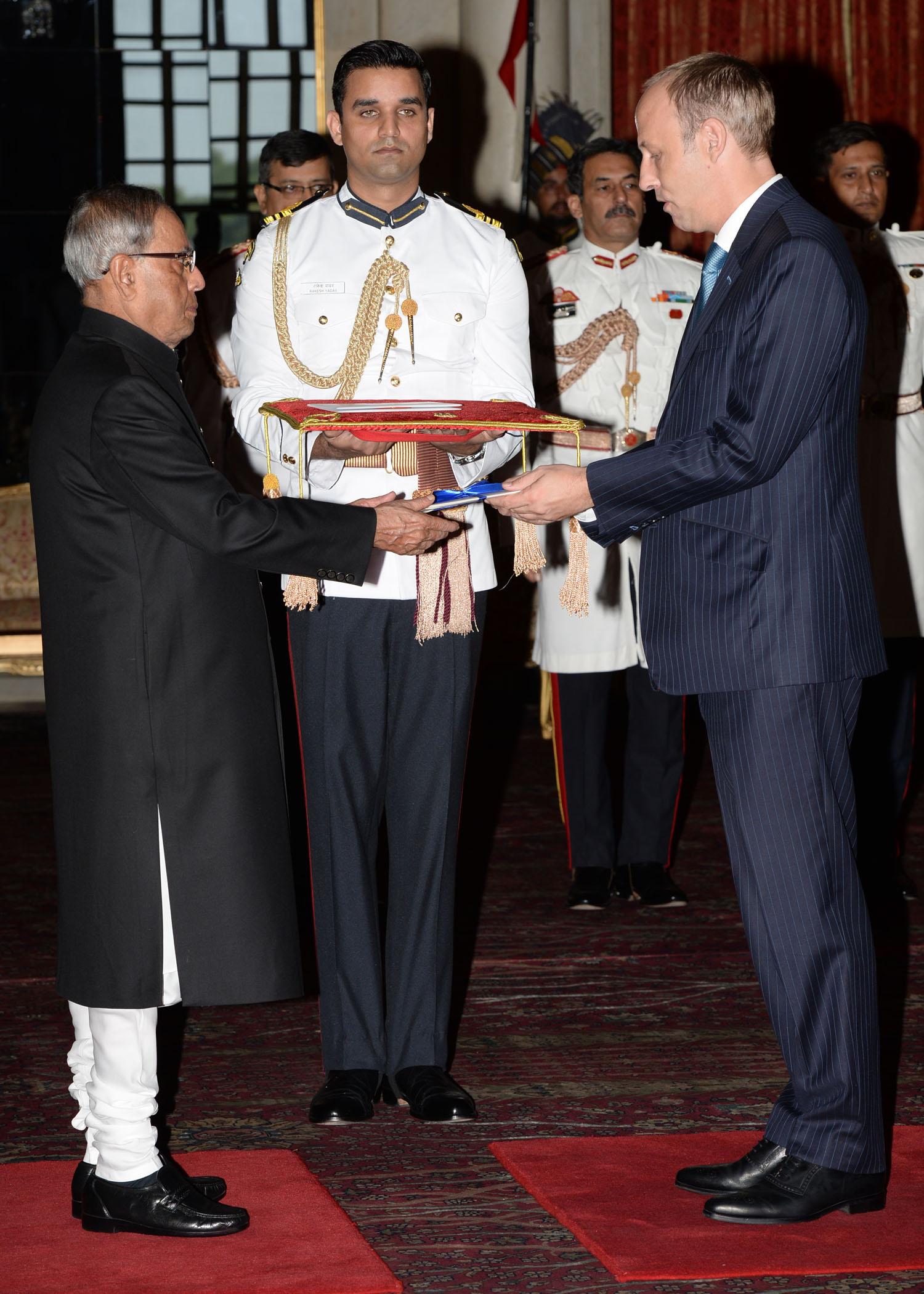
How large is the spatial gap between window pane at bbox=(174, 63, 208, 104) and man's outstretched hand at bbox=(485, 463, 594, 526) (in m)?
6.06

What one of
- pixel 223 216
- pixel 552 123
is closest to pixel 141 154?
pixel 223 216

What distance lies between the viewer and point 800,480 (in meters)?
2.23

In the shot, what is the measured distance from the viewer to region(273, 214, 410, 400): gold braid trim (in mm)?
2729

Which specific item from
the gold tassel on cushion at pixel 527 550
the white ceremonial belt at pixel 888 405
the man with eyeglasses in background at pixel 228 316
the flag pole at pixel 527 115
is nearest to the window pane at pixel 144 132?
the flag pole at pixel 527 115

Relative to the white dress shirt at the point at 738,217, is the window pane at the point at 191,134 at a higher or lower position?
higher

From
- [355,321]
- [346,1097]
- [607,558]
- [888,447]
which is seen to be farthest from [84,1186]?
[888,447]

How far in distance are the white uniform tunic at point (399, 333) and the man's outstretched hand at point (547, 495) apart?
0.93 ft

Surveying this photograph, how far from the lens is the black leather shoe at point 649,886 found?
4.07 metres

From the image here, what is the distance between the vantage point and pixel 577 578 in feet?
8.63

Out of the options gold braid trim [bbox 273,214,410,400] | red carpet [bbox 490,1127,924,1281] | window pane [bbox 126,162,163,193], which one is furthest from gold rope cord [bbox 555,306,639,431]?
window pane [bbox 126,162,163,193]

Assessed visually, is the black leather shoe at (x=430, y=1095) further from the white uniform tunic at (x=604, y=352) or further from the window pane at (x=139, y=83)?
the window pane at (x=139, y=83)

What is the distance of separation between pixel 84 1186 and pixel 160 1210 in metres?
0.13

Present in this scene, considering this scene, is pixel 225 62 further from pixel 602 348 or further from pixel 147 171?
pixel 602 348

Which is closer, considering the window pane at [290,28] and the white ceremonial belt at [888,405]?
the white ceremonial belt at [888,405]
